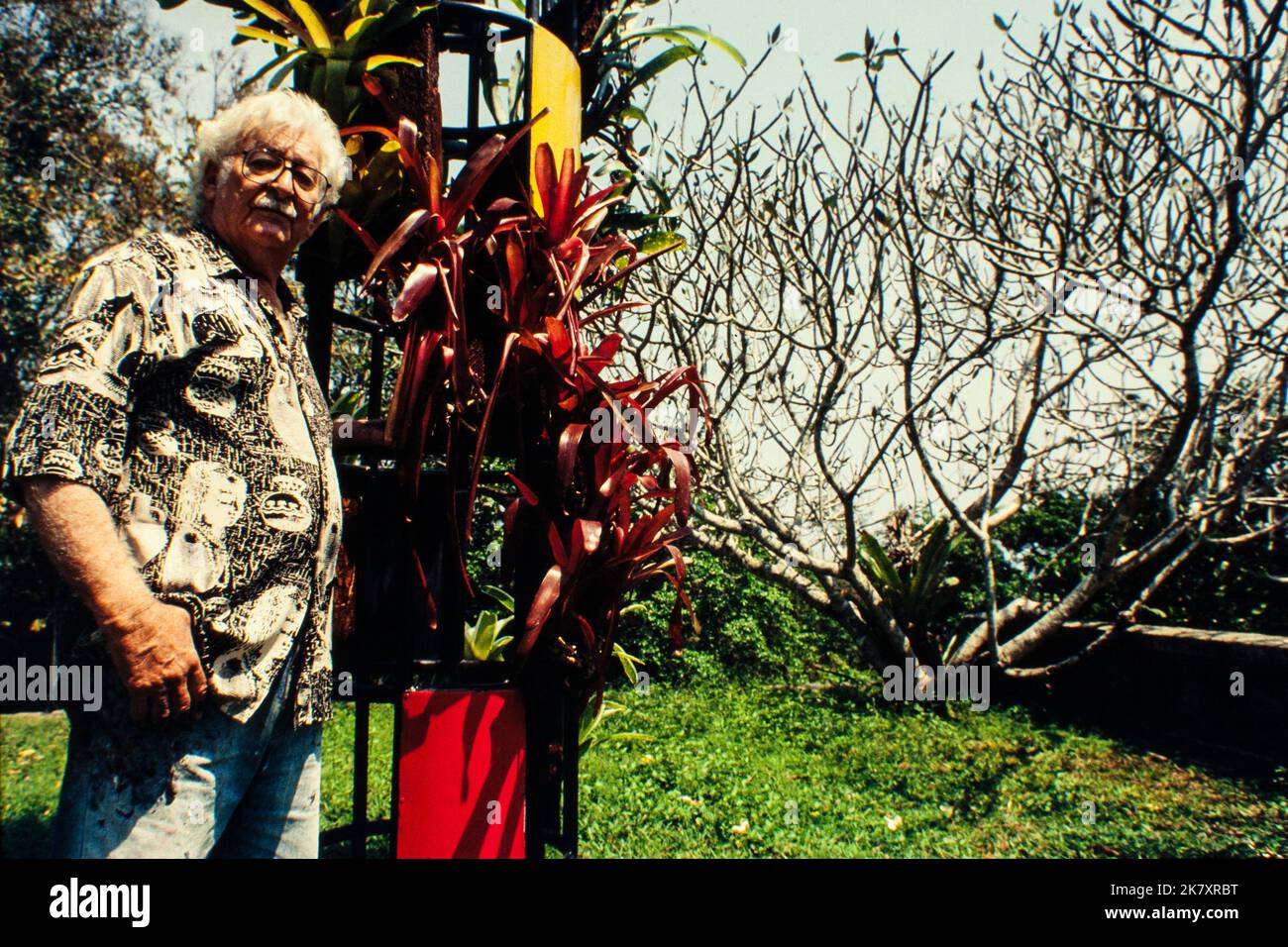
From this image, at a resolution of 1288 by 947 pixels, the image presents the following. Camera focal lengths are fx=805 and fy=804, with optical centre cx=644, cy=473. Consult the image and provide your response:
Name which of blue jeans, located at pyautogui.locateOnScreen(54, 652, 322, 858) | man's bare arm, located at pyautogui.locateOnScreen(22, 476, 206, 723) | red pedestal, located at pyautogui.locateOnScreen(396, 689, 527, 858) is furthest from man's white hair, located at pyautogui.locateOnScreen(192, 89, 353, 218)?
red pedestal, located at pyautogui.locateOnScreen(396, 689, 527, 858)

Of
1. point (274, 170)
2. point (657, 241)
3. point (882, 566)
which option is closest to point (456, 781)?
point (274, 170)

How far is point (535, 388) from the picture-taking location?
5.71 feet

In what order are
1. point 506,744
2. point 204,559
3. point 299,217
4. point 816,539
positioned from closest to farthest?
point 204,559 < point 299,217 < point 506,744 < point 816,539

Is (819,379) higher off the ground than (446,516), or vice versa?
(819,379)

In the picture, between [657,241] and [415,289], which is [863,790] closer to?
[657,241]

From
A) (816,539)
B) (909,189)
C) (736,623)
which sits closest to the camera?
(909,189)

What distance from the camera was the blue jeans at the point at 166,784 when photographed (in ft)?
3.52

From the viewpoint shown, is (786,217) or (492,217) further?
(786,217)

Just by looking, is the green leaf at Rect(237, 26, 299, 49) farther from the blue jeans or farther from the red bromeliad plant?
the blue jeans

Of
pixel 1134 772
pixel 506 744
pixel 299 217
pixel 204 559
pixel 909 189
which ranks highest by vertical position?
pixel 909 189
